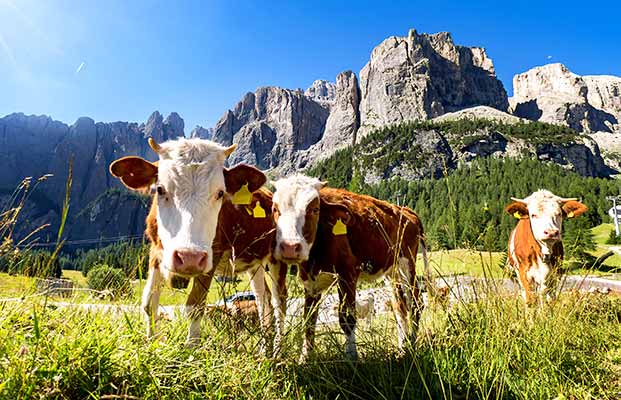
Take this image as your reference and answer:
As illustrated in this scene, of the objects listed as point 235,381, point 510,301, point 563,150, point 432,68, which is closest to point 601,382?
point 510,301

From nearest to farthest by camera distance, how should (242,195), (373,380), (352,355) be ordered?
(373,380) → (352,355) → (242,195)

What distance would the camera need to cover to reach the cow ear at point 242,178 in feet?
11.3

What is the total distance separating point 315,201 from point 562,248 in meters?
4.71

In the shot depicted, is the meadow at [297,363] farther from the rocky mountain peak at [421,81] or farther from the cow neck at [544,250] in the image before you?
the rocky mountain peak at [421,81]

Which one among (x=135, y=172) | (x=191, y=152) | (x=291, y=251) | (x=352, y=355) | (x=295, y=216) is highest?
(x=191, y=152)

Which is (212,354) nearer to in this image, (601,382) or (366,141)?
(601,382)

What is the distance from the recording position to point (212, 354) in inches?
92.8

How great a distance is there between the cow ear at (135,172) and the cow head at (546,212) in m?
5.55

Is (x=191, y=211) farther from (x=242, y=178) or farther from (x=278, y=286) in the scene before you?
(x=278, y=286)

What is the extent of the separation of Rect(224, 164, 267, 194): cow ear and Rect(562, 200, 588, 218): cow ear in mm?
5318

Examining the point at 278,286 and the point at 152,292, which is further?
the point at 278,286

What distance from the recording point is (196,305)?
300 centimetres

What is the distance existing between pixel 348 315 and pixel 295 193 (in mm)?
1457

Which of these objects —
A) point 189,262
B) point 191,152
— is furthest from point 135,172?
point 189,262
